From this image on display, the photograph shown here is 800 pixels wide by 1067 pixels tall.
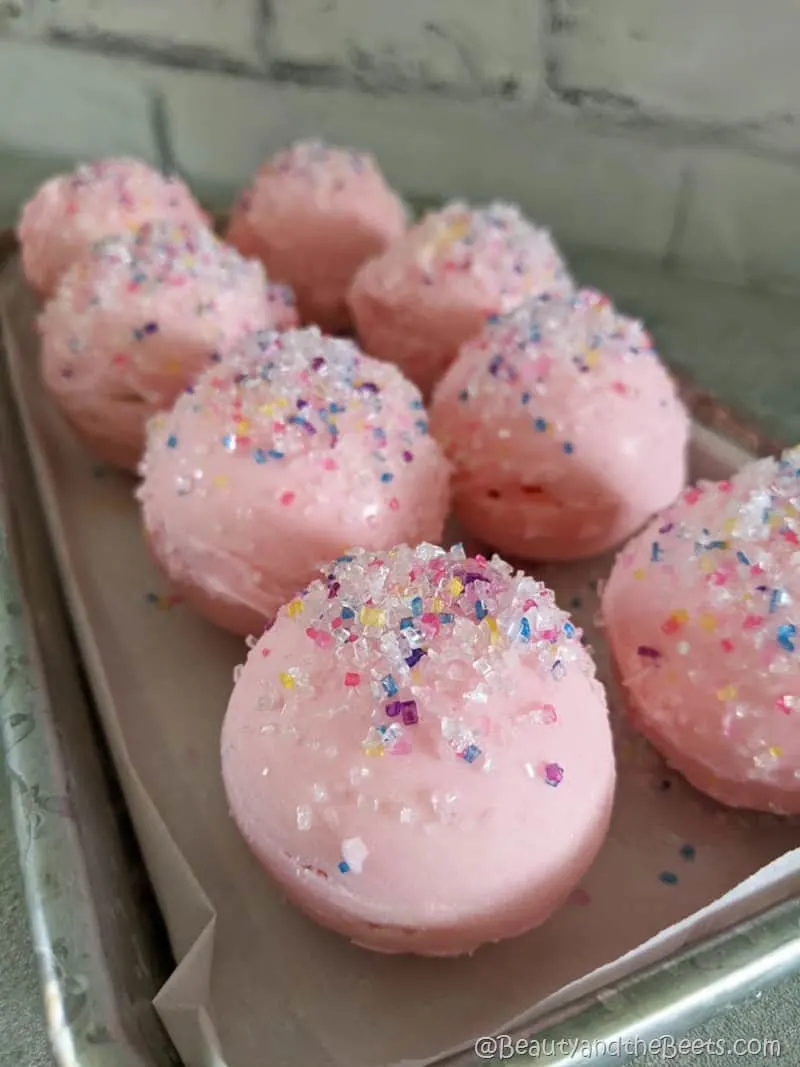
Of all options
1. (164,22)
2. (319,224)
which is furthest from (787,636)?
(164,22)

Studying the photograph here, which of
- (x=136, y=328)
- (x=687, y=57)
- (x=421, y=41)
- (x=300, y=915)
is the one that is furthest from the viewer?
(x=421, y=41)

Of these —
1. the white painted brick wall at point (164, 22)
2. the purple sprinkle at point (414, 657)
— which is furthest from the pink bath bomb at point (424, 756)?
the white painted brick wall at point (164, 22)

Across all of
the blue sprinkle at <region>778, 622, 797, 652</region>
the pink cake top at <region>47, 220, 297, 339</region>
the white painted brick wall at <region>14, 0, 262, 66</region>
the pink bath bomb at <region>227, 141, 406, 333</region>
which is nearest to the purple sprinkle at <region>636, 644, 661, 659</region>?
the blue sprinkle at <region>778, 622, 797, 652</region>

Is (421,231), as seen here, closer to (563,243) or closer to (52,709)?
(563,243)

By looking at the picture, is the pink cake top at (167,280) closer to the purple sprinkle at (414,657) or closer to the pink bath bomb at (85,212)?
the pink bath bomb at (85,212)

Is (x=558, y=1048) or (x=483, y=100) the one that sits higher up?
(x=483, y=100)

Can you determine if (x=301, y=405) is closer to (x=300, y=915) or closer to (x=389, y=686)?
(x=389, y=686)

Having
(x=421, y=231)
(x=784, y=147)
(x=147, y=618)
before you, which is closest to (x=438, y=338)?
(x=421, y=231)

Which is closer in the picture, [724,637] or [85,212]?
[724,637]
